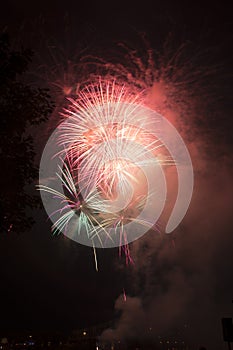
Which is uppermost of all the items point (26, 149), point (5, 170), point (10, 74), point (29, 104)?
point (10, 74)

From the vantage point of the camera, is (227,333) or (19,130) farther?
(227,333)

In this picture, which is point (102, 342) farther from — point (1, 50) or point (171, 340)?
point (1, 50)

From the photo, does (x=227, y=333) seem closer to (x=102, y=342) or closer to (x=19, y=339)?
(x=19, y=339)

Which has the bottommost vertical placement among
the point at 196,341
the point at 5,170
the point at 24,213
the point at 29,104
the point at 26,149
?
the point at 196,341

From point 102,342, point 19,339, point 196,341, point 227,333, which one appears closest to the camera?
point 227,333

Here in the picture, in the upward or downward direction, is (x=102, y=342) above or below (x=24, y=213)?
below

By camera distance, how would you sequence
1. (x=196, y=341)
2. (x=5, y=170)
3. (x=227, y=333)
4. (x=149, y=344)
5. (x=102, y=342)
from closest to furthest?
1. (x=5, y=170)
2. (x=227, y=333)
3. (x=102, y=342)
4. (x=149, y=344)
5. (x=196, y=341)

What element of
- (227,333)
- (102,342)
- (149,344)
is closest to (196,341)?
(149,344)

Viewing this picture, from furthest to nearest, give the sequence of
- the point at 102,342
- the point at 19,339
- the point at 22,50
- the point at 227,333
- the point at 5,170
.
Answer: the point at 102,342 → the point at 19,339 → the point at 227,333 → the point at 22,50 → the point at 5,170

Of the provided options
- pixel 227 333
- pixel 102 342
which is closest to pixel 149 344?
pixel 102 342
